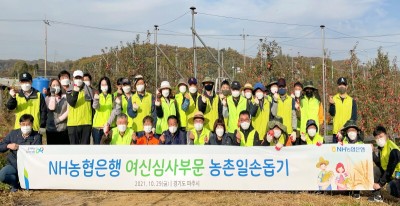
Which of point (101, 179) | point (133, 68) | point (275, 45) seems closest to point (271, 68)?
point (275, 45)

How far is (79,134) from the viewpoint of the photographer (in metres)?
7.36

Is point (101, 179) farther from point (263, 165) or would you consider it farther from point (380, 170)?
point (380, 170)

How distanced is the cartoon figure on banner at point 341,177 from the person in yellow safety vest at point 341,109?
0.99 meters

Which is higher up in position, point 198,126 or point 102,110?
point 102,110

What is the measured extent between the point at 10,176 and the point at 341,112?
6.22m

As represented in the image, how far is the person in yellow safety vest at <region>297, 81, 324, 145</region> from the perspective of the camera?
748cm

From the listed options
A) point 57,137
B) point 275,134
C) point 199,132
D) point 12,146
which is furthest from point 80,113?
point 275,134

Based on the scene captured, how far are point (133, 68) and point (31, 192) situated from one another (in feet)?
37.0

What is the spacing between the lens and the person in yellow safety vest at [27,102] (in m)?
6.95

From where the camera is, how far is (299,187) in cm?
646

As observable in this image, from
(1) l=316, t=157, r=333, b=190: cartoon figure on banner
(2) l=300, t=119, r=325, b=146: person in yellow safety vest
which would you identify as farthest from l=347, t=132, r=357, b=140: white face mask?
(1) l=316, t=157, r=333, b=190: cartoon figure on banner

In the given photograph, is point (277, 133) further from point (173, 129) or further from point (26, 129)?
point (26, 129)

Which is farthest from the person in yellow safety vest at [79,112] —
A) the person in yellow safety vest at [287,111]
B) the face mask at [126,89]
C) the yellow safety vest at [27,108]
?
the person in yellow safety vest at [287,111]

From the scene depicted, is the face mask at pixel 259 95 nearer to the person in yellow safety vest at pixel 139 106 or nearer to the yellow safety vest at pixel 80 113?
the person in yellow safety vest at pixel 139 106
